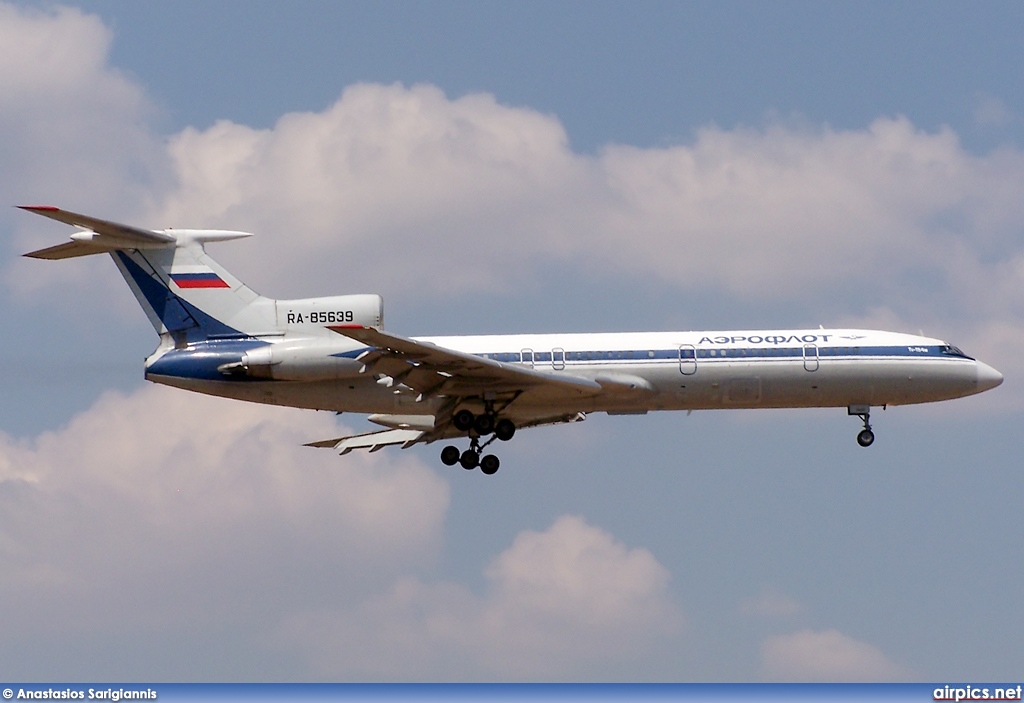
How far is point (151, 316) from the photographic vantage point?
39.8 m

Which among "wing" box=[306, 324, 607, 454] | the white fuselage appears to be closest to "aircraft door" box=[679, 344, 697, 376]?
the white fuselage

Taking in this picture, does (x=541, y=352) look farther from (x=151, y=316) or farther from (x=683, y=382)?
(x=151, y=316)

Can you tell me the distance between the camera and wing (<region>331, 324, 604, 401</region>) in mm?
37219

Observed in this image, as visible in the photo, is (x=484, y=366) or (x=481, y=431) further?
(x=481, y=431)

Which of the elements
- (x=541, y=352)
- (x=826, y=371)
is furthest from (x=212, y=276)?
(x=826, y=371)

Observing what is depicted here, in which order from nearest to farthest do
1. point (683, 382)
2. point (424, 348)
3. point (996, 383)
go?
point (424, 348) → point (683, 382) → point (996, 383)

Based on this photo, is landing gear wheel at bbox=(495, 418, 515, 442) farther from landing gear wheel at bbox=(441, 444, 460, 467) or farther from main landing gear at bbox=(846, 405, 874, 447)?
main landing gear at bbox=(846, 405, 874, 447)

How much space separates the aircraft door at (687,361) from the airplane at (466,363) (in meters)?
0.05

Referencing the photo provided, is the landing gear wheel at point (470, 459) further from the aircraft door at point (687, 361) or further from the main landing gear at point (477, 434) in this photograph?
the aircraft door at point (687, 361)

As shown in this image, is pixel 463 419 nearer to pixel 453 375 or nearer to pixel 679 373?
pixel 453 375

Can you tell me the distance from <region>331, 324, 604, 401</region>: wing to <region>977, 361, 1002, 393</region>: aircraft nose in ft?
35.3

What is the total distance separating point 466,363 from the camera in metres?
37.9

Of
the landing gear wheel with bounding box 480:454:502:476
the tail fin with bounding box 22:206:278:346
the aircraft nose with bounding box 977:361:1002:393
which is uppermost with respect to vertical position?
the tail fin with bounding box 22:206:278:346

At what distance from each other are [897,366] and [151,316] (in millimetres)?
19488
